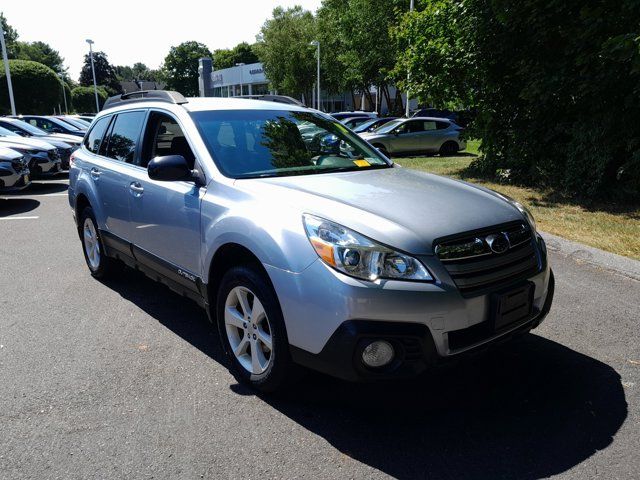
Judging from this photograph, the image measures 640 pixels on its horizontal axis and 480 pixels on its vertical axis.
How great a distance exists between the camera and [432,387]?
326 cm

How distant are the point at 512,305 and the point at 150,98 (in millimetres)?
3503

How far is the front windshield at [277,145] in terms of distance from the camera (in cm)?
364

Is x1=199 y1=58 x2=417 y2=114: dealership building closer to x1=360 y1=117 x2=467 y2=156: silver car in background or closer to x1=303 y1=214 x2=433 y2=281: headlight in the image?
x1=360 y1=117 x2=467 y2=156: silver car in background

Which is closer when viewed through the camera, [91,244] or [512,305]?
[512,305]

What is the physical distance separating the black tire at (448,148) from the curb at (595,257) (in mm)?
12712

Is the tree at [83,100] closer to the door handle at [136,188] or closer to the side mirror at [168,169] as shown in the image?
the door handle at [136,188]

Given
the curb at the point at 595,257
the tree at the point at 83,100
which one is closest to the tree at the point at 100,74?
the tree at the point at 83,100

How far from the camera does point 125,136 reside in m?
4.79

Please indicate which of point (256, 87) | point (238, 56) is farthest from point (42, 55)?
point (256, 87)

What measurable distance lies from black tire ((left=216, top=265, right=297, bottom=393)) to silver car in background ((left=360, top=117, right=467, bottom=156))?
1560 centimetres

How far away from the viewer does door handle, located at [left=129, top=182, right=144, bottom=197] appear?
4.16 m

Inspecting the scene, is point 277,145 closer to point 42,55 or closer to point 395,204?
point 395,204

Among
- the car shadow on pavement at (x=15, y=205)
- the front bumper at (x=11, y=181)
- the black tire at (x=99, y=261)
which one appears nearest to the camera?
the black tire at (x=99, y=261)

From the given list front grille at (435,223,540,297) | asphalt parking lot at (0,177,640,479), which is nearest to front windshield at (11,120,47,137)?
asphalt parking lot at (0,177,640,479)
